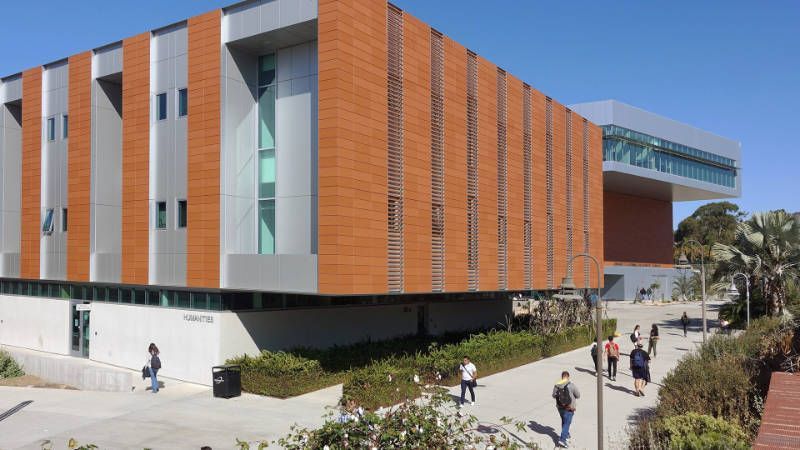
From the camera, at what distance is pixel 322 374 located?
22938mm

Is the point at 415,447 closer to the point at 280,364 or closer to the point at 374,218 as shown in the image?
the point at 374,218

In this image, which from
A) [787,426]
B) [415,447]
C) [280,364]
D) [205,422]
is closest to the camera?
[415,447]

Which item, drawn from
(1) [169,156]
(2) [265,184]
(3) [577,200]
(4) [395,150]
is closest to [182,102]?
(1) [169,156]

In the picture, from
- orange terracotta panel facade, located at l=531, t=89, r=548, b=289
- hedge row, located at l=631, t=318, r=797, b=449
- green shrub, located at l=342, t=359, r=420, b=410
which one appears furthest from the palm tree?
green shrub, located at l=342, t=359, r=420, b=410

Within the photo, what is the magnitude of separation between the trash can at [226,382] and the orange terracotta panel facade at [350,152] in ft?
14.7

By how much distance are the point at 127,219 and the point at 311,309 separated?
8091 millimetres

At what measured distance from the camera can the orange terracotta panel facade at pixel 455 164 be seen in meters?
25.0

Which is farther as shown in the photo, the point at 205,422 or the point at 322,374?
the point at 322,374

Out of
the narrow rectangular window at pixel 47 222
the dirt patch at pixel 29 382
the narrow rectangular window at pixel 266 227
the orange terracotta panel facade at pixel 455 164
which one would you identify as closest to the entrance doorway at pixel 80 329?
the dirt patch at pixel 29 382

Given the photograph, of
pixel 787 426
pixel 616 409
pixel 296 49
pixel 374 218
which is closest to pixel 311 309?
pixel 374 218

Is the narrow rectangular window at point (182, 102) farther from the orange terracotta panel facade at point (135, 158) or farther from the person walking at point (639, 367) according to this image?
the person walking at point (639, 367)

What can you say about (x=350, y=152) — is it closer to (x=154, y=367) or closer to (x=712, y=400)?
(x=154, y=367)

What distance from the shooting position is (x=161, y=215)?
Result: 25.4m

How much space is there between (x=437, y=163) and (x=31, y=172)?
20.1 metres
